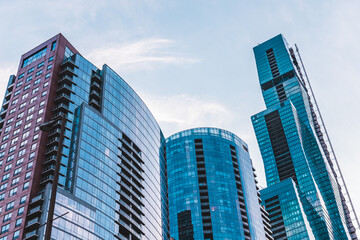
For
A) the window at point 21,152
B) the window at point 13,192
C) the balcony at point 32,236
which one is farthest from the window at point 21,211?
the window at point 21,152

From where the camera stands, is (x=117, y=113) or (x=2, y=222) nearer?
(x=2, y=222)

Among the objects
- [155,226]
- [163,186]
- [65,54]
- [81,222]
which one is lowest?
[81,222]

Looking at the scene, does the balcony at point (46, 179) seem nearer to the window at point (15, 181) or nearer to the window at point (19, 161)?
the window at point (15, 181)

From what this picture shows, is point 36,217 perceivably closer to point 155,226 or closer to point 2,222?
point 2,222

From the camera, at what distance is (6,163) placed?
123 meters

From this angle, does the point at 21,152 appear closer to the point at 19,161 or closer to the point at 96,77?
the point at 19,161

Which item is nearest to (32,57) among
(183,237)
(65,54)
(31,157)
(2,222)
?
(65,54)

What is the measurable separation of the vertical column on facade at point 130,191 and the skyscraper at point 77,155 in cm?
31

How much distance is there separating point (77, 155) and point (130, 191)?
2310cm

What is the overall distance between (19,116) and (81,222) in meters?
44.7

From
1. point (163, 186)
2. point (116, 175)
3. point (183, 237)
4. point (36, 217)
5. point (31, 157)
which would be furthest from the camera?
point (183, 237)

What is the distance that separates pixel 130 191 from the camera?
134m

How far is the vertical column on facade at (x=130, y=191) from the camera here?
413 ft

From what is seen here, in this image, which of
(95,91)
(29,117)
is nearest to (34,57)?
(95,91)
